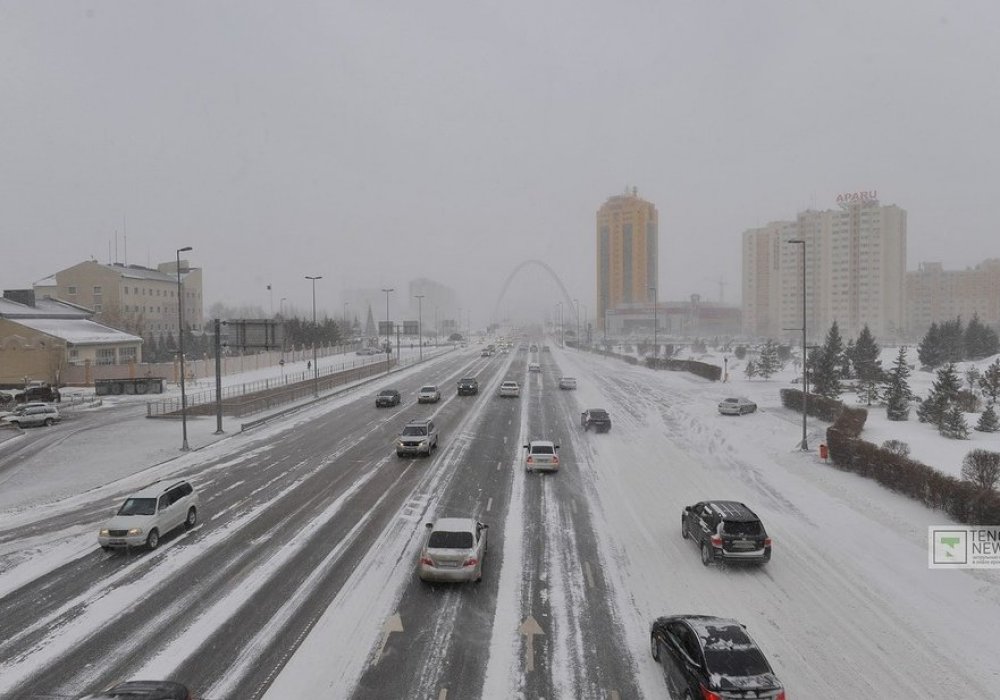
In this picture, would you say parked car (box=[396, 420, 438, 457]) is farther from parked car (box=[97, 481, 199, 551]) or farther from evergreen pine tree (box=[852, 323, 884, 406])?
evergreen pine tree (box=[852, 323, 884, 406])

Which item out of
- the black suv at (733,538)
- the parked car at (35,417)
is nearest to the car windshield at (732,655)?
the black suv at (733,538)

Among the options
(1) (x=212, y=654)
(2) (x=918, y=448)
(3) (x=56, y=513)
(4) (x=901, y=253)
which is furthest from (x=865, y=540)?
(4) (x=901, y=253)

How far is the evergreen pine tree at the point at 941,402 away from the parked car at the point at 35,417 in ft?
189

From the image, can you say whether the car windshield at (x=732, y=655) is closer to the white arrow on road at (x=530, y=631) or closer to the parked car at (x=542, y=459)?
the white arrow on road at (x=530, y=631)

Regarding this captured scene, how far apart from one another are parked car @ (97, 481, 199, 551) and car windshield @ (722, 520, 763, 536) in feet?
54.0

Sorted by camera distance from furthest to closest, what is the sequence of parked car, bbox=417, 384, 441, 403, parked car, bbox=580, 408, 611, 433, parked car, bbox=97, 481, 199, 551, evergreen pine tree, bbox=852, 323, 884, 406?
parked car, bbox=417, 384, 441, 403 → evergreen pine tree, bbox=852, 323, 884, 406 → parked car, bbox=580, 408, 611, 433 → parked car, bbox=97, 481, 199, 551

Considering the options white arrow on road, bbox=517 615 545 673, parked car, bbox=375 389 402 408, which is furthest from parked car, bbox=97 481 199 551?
parked car, bbox=375 389 402 408

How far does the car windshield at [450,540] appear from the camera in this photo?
16.0m

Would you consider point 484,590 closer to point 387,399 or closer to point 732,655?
point 732,655

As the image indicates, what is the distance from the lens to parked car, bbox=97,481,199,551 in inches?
725

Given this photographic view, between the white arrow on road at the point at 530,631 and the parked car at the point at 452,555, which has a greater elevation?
the parked car at the point at 452,555

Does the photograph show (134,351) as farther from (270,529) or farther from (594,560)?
(594,560)

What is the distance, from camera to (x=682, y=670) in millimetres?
10812

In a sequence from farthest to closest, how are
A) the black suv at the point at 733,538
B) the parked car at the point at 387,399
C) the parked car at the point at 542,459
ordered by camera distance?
the parked car at the point at 387,399
the parked car at the point at 542,459
the black suv at the point at 733,538
